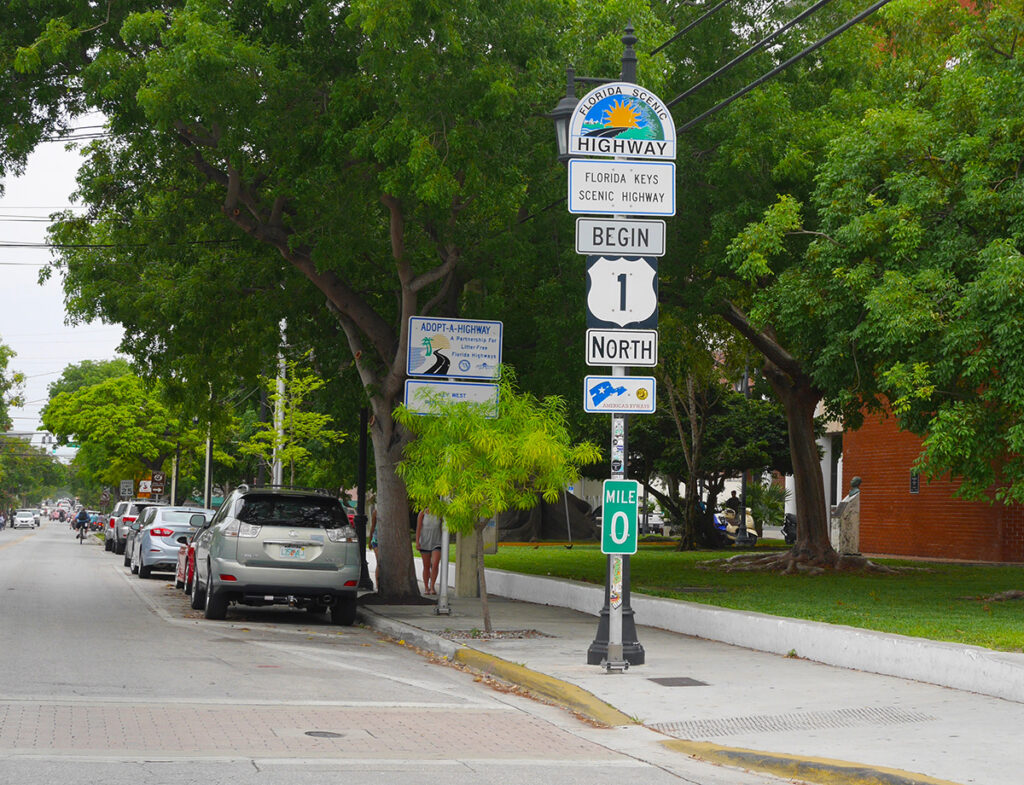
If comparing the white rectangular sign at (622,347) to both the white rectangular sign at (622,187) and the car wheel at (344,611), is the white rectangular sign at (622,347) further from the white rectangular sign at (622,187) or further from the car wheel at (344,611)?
the car wheel at (344,611)

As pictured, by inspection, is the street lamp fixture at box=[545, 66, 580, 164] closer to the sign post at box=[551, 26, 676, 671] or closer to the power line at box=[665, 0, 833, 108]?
the sign post at box=[551, 26, 676, 671]

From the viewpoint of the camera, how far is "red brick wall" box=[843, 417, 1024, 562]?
1153 inches

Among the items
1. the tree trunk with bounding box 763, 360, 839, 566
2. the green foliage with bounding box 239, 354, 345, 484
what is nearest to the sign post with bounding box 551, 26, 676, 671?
the tree trunk with bounding box 763, 360, 839, 566

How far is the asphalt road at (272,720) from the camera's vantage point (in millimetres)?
7332

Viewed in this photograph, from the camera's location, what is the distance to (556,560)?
98.3 feet

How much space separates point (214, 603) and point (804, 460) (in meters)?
13.7

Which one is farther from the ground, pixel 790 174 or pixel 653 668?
pixel 790 174

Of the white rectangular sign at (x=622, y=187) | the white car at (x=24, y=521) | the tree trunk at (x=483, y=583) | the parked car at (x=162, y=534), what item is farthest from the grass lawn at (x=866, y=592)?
the white car at (x=24, y=521)

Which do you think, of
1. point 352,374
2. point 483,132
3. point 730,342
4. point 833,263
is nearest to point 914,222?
point 833,263

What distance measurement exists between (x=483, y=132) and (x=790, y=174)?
4825 millimetres

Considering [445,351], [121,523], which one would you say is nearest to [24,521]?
[121,523]

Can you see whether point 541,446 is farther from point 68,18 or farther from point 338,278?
point 68,18

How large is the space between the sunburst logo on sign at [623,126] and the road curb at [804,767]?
6064mm

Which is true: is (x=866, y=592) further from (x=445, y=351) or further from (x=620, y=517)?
(x=620, y=517)
